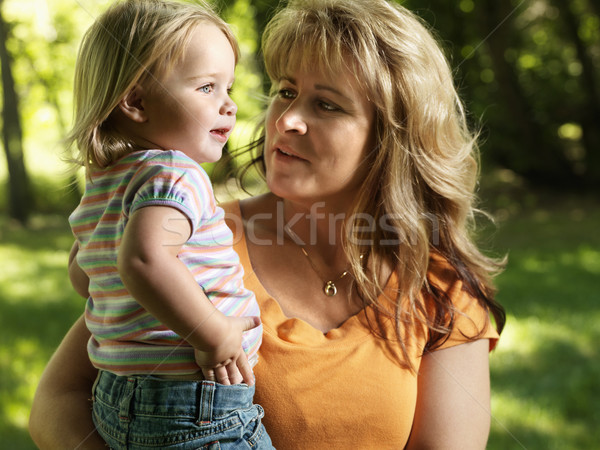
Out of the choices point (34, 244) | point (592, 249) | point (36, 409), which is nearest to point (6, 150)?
point (34, 244)

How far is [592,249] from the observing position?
23.4 feet

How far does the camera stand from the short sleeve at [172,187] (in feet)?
4.35

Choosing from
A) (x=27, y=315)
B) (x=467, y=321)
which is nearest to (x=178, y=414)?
(x=467, y=321)

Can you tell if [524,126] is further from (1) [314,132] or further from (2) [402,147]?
(1) [314,132]

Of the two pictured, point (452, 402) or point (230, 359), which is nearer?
point (230, 359)

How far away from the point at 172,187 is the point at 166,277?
18 centimetres

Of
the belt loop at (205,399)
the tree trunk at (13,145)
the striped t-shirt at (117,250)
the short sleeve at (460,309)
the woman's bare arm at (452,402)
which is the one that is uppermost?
the striped t-shirt at (117,250)

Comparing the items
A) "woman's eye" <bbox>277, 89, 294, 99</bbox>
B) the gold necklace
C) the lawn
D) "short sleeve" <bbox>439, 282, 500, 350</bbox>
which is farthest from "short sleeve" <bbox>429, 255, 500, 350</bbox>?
the lawn

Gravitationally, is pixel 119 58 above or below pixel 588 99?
above

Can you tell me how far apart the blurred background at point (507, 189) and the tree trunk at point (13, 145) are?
1.0 inches

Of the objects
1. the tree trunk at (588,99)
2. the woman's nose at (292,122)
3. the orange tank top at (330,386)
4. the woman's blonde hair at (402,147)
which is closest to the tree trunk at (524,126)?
the tree trunk at (588,99)

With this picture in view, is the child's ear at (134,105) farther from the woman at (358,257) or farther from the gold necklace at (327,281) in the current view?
the gold necklace at (327,281)

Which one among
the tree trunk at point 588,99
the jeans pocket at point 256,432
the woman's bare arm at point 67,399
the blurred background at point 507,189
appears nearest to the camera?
the jeans pocket at point 256,432

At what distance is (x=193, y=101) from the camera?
1.45m
